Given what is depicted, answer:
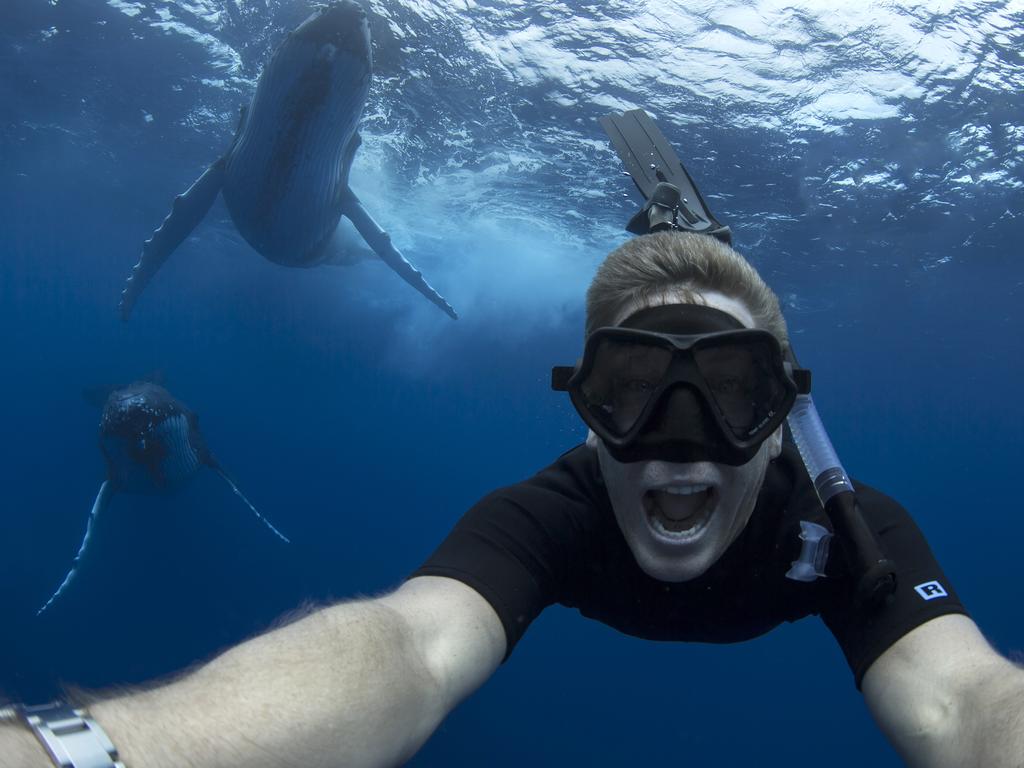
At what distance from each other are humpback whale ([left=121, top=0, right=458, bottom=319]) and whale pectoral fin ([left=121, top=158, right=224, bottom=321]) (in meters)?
0.02

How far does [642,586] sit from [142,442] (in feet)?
41.3

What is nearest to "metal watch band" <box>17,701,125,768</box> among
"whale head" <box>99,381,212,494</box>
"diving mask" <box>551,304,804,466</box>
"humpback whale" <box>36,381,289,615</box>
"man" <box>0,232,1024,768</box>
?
"man" <box>0,232,1024,768</box>

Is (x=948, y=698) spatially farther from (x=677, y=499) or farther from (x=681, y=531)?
(x=677, y=499)

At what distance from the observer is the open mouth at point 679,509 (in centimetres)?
281

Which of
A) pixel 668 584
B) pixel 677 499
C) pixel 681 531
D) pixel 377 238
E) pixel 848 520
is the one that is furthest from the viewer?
pixel 377 238

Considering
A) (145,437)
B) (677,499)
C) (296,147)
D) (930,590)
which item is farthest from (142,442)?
(930,590)

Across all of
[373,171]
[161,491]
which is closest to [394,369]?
[373,171]

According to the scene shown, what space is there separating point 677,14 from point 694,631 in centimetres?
1223

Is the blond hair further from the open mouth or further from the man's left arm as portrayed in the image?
the man's left arm

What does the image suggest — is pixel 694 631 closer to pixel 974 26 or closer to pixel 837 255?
pixel 974 26

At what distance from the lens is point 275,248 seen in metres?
14.9

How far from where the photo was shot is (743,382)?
2.72 metres

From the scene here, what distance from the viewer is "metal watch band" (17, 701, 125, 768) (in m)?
1.29

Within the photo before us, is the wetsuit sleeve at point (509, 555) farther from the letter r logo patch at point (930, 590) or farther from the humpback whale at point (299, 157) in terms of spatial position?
the humpback whale at point (299, 157)
